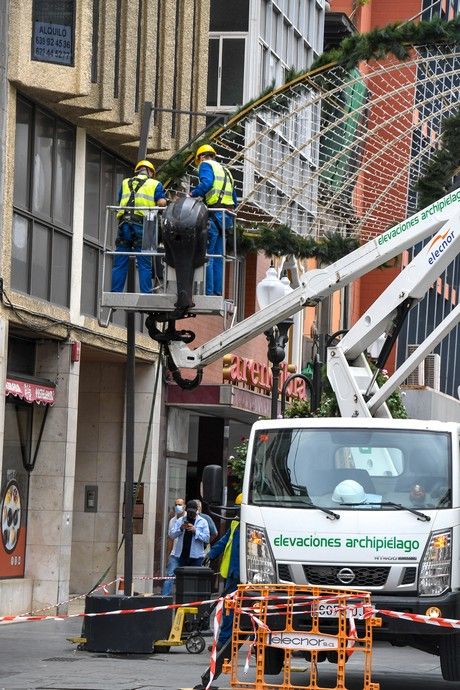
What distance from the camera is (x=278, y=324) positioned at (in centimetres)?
2205

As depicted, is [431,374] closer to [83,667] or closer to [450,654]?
[83,667]

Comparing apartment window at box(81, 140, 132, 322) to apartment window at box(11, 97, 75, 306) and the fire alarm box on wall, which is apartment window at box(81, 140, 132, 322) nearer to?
apartment window at box(11, 97, 75, 306)

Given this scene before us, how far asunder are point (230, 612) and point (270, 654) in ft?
2.85

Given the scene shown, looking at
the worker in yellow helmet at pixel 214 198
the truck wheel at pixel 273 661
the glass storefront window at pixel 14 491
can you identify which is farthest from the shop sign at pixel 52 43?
the truck wheel at pixel 273 661

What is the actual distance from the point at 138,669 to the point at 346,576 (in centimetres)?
335

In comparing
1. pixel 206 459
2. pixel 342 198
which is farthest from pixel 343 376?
pixel 206 459

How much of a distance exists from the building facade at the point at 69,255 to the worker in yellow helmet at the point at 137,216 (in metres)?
4.70

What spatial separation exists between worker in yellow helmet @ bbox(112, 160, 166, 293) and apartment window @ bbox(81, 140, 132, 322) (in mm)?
8305

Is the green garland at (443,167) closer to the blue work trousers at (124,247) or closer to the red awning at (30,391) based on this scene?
the blue work trousers at (124,247)

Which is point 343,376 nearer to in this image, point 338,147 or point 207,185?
point 207,185

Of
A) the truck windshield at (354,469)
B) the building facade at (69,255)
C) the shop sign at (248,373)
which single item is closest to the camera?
the truck windshield at (354,469)

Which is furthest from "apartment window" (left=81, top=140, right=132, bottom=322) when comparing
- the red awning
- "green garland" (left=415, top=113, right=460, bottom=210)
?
"green garland" (left=415, top=113, right=460, bottom=210)

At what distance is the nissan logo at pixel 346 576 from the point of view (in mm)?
15609

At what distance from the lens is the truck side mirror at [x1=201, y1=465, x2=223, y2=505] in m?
15.9
